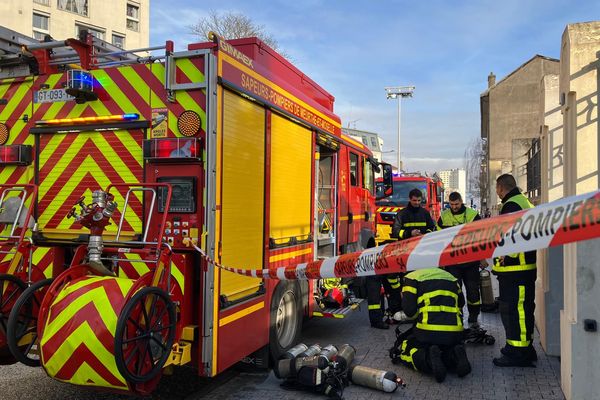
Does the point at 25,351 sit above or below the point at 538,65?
below

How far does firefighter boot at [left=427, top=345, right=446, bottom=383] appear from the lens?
448cm

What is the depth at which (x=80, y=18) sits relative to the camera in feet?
131

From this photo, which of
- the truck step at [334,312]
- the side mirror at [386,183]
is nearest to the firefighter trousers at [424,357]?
the truck step at [334,312]

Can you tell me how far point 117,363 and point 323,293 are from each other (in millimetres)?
3571

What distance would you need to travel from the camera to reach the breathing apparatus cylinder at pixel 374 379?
4.21 metres

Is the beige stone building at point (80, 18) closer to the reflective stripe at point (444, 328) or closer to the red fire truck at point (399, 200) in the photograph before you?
the red fire truck at point (399, 200)

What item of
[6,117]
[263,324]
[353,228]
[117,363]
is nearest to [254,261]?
[263,324]

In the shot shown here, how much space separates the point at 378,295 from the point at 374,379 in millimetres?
2406

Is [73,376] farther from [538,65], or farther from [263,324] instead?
[538,65]

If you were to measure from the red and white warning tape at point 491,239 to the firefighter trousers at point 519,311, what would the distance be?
2.68 meters

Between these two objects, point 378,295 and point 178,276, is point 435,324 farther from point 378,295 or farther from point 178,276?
point 178,276

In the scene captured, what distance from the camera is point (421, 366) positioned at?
4695 millimetres

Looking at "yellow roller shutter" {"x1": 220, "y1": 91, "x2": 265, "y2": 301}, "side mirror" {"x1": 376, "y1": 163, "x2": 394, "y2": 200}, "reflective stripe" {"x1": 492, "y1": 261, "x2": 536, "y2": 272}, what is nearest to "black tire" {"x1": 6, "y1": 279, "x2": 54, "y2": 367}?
"yellow roller shutter" {"x1": 220, "y1": 91, "x2": 265, "y2": 301}

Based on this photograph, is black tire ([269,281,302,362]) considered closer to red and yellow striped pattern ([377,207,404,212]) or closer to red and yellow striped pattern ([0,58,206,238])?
red and yellow striped pattern ([0,58,206,238])
